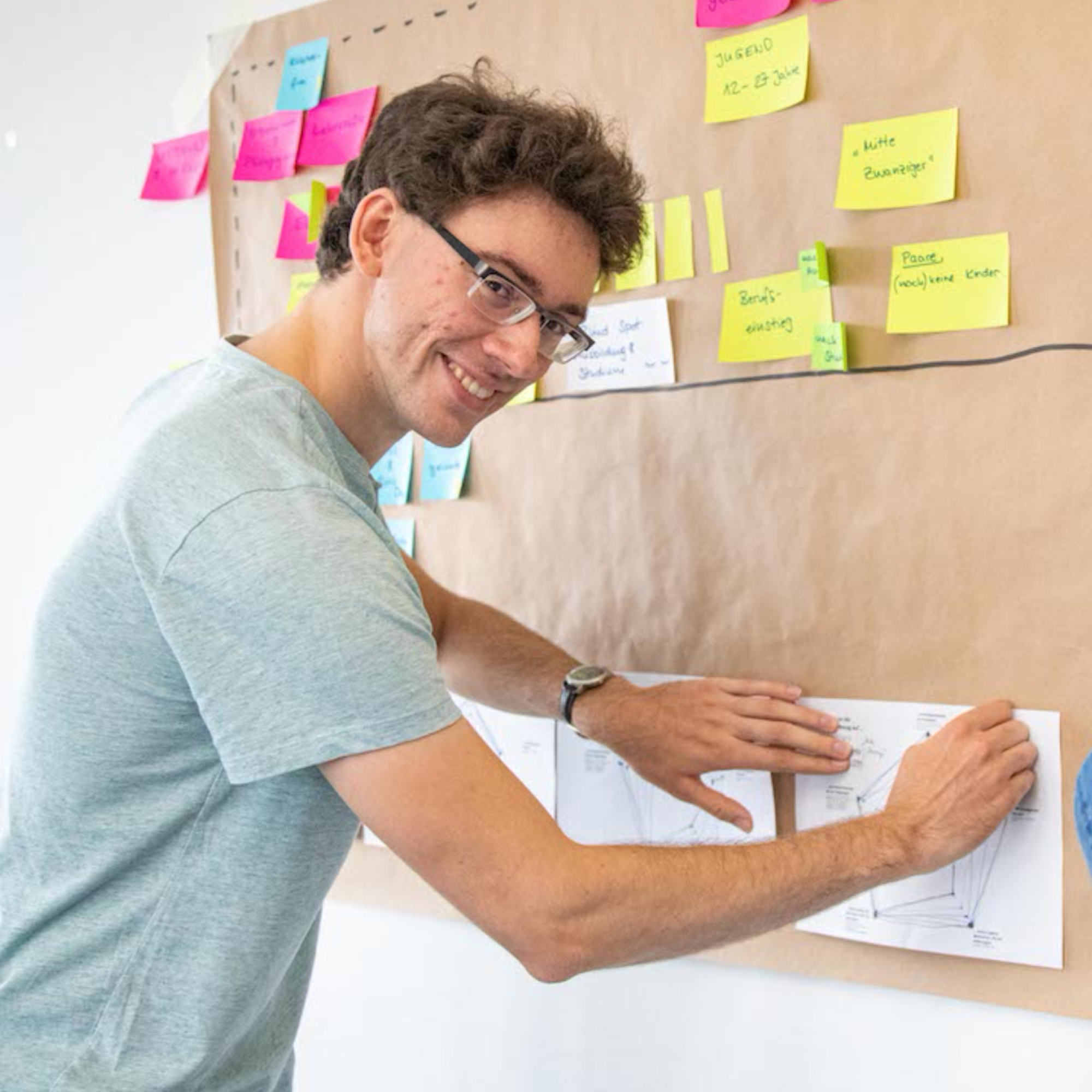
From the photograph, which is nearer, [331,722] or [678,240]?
[331,722]

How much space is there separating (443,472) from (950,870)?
64 cm

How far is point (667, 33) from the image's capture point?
3.76 ft

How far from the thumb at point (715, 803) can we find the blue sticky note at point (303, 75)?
87 centimetres

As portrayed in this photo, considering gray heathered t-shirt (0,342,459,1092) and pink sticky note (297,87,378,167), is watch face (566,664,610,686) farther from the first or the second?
pink sticky note (297,87,378,167)

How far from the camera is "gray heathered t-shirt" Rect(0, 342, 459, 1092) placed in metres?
0.75

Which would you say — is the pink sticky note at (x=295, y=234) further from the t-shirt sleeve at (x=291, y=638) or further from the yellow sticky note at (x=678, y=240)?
the t-shirt sleeve at (x=291, y=638)

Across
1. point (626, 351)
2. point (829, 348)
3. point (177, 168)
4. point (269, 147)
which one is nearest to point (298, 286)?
point (269, 147)

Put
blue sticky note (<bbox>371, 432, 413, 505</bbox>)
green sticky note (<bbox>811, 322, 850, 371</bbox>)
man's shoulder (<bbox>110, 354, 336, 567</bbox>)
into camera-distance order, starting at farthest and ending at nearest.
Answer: blue sticky note (<bbox>371, 432, 413, 505</bbox>), green sticky note (<bbox>811, 322, 850, 371</bbox>), man's shoulder (<bbox>110, 354, 336, 567</bbox>)

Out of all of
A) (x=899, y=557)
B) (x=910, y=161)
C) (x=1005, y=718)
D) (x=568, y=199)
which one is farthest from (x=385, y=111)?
(x=1005, y=718)

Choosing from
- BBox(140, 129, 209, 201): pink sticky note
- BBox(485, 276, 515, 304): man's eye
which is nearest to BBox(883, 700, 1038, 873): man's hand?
BBox(485, 276, 515, 304): man's eye

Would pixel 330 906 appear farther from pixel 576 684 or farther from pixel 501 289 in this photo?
pixel 501 289

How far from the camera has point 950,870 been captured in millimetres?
999

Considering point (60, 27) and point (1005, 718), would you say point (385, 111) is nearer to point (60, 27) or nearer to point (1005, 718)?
point (1005, 718)

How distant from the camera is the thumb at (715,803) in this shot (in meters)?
1.07
